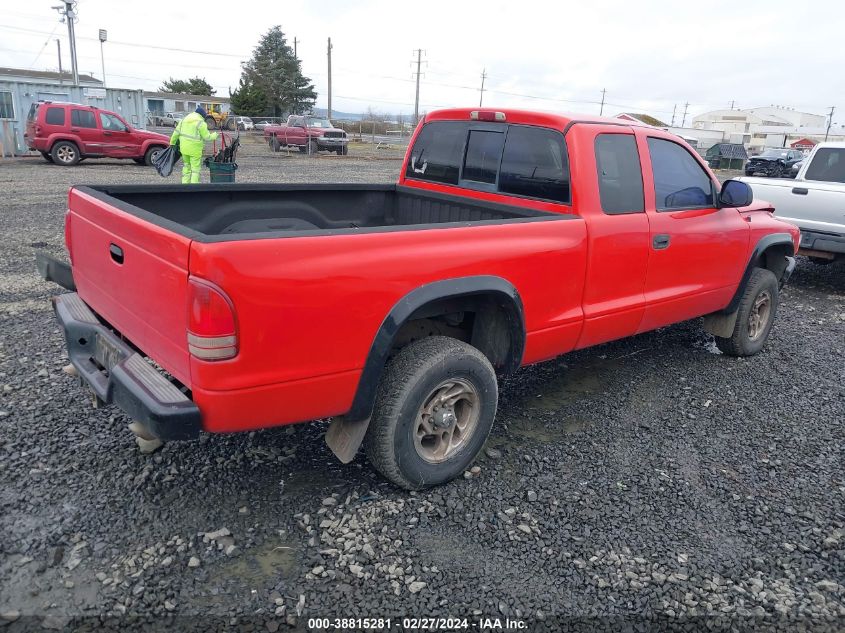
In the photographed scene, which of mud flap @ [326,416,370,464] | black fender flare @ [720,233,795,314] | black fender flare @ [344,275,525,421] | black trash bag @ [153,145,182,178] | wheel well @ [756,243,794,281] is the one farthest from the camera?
black trash bag @ [153,145,182,178]

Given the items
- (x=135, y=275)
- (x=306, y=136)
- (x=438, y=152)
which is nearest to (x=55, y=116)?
(x=306, y=136)

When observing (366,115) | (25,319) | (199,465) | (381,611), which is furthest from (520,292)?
(366,115)

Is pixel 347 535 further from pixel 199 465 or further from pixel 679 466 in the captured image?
pixel 679 466

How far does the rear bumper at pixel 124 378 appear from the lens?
8.05ft

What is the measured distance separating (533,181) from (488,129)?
56 centimetres

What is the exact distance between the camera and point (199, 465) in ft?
11.1

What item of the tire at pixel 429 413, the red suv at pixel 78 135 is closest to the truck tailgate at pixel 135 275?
the tire at pixel 429 413

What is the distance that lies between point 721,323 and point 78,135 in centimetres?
1874

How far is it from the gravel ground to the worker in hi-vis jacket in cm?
750

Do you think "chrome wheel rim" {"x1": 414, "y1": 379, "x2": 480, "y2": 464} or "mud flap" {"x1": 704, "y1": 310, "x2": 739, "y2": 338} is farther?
"mud flap" {"x1": 704, "y1": 310, "x2": 739, "y2": 338}

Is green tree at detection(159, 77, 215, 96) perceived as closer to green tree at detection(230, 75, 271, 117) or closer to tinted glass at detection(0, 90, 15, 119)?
green tree at detection(230, 75, 271, 117)

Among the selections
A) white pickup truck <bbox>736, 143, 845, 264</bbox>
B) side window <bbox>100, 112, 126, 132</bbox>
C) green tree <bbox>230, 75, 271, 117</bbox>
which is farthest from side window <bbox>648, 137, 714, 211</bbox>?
green tree <bbox>230, 75, 271, 117</bbox>

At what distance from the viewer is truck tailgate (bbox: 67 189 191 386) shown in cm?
248

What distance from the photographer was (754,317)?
17.8 feet
